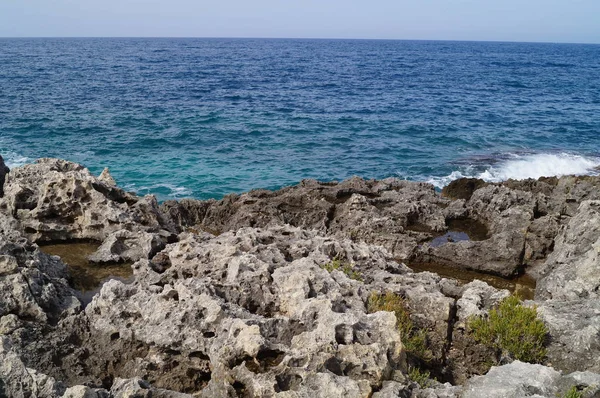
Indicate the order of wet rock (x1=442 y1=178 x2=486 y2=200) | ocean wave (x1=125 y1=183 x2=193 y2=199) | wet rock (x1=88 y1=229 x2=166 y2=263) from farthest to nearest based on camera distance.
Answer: ocean wave (x1=125 y1=183 x2=193 y2=199)
wet rock (x1=442 y1=178 x2=486 y2=200)
wet rock (x1=88 y1=229 x2=166 y2=263)

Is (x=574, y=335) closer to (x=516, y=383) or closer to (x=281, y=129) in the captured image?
(x=516, y=383)

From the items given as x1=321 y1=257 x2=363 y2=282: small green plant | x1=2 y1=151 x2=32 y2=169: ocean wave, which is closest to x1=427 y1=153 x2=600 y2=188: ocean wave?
x1=321 y1=257 x2=363 y2=282: small green plant

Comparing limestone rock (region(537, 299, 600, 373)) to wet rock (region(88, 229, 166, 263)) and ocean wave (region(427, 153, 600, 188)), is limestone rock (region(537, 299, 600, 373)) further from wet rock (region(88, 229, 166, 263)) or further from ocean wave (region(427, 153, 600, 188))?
ocean wave (region(427, 153, 600, 188))

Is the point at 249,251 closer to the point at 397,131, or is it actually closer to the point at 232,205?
the point at 232,205

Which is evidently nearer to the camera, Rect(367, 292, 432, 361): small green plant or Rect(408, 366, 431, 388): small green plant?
Rect(408, 366, 431, 388): small green plant

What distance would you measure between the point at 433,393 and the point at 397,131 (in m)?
39.7

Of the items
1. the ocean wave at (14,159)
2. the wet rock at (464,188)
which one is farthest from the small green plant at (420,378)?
the ocean wave at (14,159)

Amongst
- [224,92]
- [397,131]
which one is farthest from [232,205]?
[224,92]

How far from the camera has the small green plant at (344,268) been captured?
410 inches

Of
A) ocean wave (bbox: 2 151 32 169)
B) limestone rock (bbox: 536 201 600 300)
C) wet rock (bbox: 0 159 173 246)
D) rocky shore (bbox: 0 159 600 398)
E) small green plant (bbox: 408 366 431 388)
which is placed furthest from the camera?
ocean wave (bbox: 2 151 32 169)

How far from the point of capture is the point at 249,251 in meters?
10.9

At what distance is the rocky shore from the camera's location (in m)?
6.56

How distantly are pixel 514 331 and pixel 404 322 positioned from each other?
193cm

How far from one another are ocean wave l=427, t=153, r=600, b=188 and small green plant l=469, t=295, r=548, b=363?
21.6 metres
